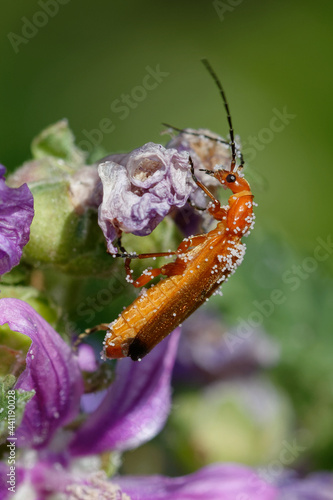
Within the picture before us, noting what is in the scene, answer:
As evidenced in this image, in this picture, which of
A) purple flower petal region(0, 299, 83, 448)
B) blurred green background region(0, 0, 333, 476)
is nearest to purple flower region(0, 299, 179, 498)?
purple flower petal region(0, 299, 83, 448)

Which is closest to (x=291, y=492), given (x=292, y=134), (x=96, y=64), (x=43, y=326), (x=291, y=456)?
(x=291, y=456)

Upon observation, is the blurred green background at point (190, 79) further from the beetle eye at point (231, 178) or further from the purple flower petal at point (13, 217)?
the purple flower petal at point (13, 217)

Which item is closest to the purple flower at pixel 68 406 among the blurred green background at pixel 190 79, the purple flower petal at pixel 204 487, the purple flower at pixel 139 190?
the purple flower petal at pixel 204 487

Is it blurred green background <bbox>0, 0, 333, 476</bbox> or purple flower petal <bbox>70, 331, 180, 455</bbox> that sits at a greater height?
blurred green background <bbox>0, 0, 333, 476</bbox>

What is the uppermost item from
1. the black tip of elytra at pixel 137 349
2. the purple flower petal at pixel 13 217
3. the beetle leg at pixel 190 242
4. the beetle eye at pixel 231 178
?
the beetle eye at pixel 231 178

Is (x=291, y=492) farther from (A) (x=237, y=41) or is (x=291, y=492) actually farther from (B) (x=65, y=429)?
(A) (x=237, y=41)

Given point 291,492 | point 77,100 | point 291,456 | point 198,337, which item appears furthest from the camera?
point 77,100

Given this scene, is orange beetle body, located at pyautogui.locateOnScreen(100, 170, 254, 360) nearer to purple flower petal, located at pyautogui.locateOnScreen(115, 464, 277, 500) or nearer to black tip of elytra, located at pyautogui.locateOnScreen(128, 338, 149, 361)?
black tip of elytra, located at pyautogui.locateOnScreen(128, 338, 149, 361)
